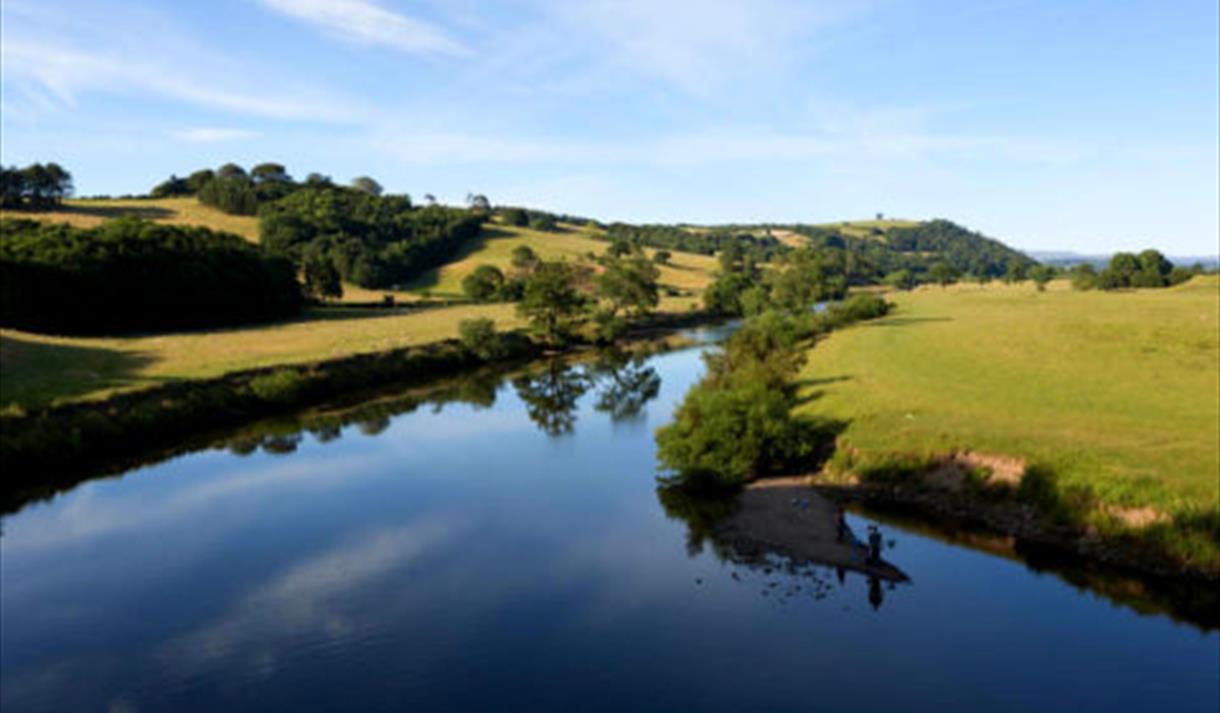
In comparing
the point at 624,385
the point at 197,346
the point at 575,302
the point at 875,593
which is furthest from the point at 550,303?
the point at 875,593

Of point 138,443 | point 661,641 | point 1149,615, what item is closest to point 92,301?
point 138,443

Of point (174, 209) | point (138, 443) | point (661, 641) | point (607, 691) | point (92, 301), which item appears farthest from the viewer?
point (174, 209)

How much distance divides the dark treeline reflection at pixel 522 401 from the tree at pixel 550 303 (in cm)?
1045

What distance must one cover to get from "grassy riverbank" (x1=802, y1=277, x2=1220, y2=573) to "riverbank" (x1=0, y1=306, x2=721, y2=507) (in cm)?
4163

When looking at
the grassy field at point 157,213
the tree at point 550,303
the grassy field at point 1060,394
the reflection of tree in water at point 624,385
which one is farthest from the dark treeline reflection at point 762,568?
the grassy field at point 157,213

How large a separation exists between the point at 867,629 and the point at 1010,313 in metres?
84.8

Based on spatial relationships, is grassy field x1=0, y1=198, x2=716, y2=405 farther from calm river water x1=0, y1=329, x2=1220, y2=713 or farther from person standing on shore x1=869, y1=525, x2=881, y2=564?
person standing on shore x1=869, y1=525, x2=881, y2=564

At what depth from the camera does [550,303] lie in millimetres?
100875

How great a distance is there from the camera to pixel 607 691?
20.9 meters

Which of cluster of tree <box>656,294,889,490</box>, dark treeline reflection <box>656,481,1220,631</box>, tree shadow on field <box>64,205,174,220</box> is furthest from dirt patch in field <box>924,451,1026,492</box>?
tree shadow on field <box>64,205,174,220</box>

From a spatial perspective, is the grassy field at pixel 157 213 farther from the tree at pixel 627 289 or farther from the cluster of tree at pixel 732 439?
the cluster of tree at pixel 732 439

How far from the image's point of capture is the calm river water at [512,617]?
824 inches

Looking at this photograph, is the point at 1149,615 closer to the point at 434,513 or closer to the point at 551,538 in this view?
the point at 551,538

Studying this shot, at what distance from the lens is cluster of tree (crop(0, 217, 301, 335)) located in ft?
241
